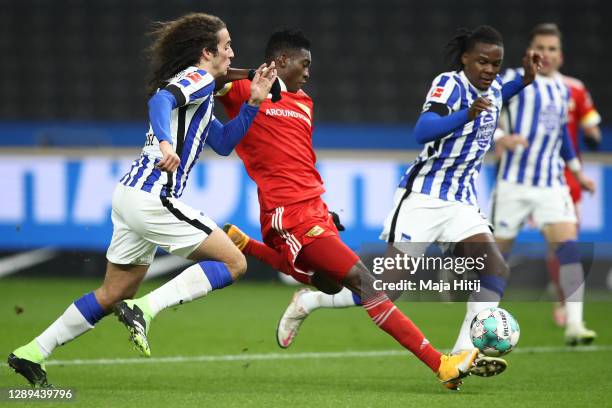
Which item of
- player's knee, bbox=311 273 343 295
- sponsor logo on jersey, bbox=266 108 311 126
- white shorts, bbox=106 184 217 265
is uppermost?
sponsor logo on jersey, bbox=266 108 311 126

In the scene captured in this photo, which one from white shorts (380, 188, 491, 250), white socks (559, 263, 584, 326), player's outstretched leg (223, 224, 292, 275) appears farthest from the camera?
white socks (559, 263, 584, 326)

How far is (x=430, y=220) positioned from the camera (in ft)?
21.9

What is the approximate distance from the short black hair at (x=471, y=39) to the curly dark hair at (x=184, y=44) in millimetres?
1497

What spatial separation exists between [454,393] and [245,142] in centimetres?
176

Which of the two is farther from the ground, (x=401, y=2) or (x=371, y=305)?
(x=401, y=2)

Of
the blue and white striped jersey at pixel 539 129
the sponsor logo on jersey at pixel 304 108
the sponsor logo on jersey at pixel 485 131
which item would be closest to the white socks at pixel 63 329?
the sponsor logo on jersey at pixel 304 108

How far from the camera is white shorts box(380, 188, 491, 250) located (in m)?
6.60

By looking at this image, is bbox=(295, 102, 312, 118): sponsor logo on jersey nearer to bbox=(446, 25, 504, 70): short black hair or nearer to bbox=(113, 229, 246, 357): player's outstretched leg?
bbox=(446, 25, 504, 70): short black hair

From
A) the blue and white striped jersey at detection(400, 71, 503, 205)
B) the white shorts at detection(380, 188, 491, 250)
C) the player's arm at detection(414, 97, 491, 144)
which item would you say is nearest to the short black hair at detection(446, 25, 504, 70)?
the blue and white striped jersey at detection(400, 71, 503, 205)

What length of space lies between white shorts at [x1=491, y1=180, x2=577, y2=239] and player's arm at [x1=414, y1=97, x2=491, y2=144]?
2234 millimetres

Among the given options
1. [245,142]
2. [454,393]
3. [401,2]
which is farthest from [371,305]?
[401,2]

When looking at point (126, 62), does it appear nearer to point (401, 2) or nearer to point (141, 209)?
point (401, 2)

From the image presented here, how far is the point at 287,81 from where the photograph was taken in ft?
21.6

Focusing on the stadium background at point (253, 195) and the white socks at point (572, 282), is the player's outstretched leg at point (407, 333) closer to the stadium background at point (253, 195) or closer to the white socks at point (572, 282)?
the stadium background at point (253, 195)
